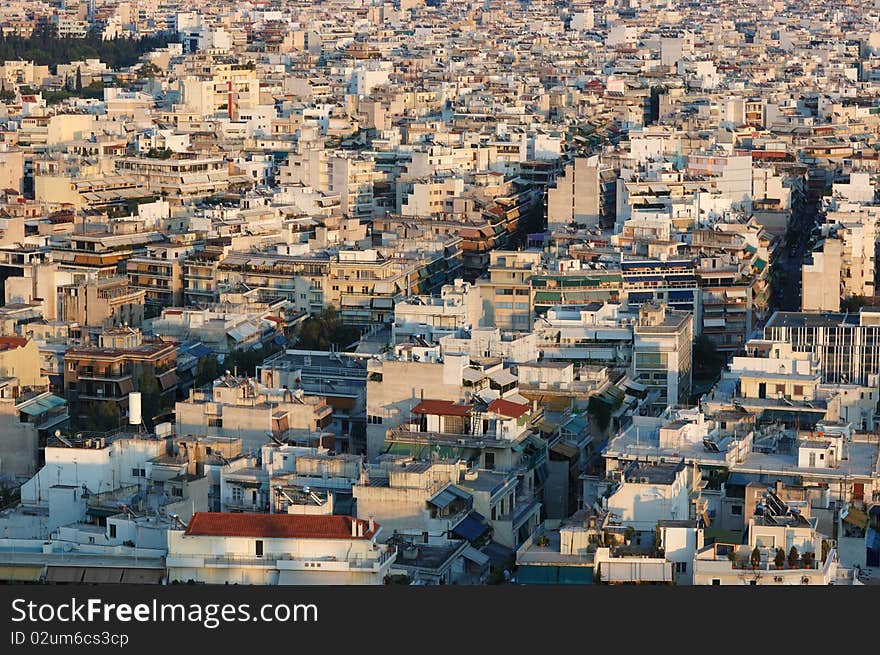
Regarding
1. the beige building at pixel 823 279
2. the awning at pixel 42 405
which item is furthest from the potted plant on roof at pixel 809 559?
the beige building at pixel 823 279

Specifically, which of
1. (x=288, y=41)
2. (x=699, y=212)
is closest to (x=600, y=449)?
(x=699, y=212)

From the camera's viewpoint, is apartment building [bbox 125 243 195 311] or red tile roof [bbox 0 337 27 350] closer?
red tile roof [bbox 0 337 27 350]

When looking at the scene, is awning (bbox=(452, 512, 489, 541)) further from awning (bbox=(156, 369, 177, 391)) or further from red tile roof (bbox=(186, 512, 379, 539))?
awning (bbox=(156, 369, 177, 391))

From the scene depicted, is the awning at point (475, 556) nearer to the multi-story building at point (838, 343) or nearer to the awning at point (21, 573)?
the awning at point (21, 573)

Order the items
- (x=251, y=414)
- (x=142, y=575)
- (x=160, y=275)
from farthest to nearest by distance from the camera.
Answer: (x=160, y=275), (x=251, y=414), (x=142, y=575)

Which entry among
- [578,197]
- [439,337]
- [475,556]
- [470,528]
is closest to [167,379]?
[439,337]

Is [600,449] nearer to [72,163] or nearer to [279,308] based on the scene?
[279,308]

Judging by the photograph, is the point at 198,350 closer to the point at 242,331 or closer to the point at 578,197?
the point at 242,331

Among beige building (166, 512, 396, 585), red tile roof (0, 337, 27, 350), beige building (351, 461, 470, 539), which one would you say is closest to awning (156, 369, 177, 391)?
red tile roof (0, 337, 27, 350)
